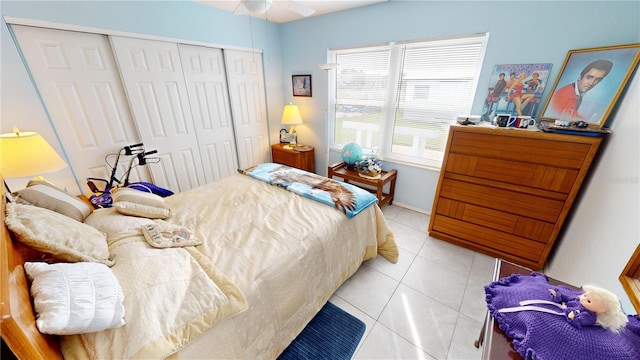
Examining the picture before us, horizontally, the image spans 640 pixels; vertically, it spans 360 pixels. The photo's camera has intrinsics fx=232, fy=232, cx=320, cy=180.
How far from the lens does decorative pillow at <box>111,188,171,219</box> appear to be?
56.4 inches

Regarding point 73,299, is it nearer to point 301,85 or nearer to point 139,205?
point 139,205

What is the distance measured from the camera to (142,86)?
7.79 feet

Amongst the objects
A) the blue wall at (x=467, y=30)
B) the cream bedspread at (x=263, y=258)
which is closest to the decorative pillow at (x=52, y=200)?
the cream bedspread at (x=263, y=258)

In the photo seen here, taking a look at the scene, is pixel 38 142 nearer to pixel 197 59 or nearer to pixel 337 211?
pixel 197 59

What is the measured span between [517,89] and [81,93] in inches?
151

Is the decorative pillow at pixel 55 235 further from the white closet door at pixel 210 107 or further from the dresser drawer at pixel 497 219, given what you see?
the dresser drawer at pixel 497 219

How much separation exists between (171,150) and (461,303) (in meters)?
3.21

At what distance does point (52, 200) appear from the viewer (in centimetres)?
119

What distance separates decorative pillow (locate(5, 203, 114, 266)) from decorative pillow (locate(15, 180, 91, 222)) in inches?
8.9

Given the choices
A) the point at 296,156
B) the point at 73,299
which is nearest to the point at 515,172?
the point at 296,156

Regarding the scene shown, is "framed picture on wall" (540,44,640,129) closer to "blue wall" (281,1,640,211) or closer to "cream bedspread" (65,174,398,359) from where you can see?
"blue wall" (281,1,640,211)

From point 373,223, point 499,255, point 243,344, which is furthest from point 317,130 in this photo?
point 243,344

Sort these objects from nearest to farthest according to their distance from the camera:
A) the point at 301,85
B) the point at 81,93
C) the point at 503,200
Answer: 1. the point at 503,200
2. the point at 81,93
3. the point at 301,85

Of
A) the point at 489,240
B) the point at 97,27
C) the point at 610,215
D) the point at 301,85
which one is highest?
the point at 97,27
